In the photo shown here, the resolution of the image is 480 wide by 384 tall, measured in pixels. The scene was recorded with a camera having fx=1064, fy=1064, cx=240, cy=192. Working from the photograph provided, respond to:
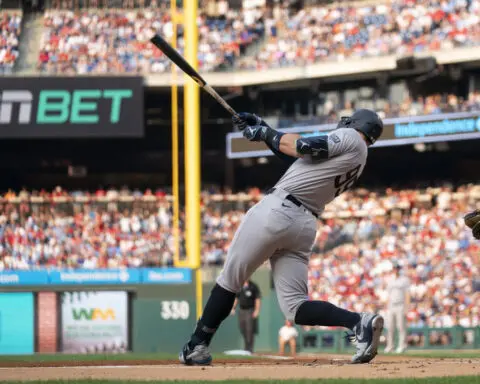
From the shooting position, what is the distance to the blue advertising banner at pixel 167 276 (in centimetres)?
2031

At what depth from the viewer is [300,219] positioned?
6469 millimetres

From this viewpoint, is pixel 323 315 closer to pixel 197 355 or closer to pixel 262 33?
pixel 197 355

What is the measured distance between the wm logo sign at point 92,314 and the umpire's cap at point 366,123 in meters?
14.0

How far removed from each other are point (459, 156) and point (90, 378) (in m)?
18.8

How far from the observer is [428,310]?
18031 millimetres

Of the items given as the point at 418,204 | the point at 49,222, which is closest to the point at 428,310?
the point at 418,204

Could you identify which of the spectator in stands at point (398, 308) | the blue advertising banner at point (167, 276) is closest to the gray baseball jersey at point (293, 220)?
the spectator in stands at point (398, 308)

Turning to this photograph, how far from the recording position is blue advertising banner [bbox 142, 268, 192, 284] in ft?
66.6

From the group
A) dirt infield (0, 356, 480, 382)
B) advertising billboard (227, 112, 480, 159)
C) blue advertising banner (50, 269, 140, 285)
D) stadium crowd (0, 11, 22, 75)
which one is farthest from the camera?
stadium crowd (0, 11, 22, 75)

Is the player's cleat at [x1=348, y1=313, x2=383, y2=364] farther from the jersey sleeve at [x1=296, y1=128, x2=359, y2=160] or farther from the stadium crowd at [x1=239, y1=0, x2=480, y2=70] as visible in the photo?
the stadium crowd at [x1=239, y1=0, x2=480, y2=70]

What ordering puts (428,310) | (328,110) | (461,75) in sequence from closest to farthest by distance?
(428,310), (461,75), (328,110)

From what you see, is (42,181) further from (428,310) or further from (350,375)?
(350,375)

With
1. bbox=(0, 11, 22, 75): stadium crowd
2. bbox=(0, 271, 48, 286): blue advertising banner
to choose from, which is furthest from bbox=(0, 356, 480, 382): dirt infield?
bbox=(0, 11, 22, 75): stadium crowd

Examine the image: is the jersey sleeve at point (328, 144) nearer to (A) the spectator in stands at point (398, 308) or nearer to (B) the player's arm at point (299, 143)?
(B) the player's arm at point (299, 143)
